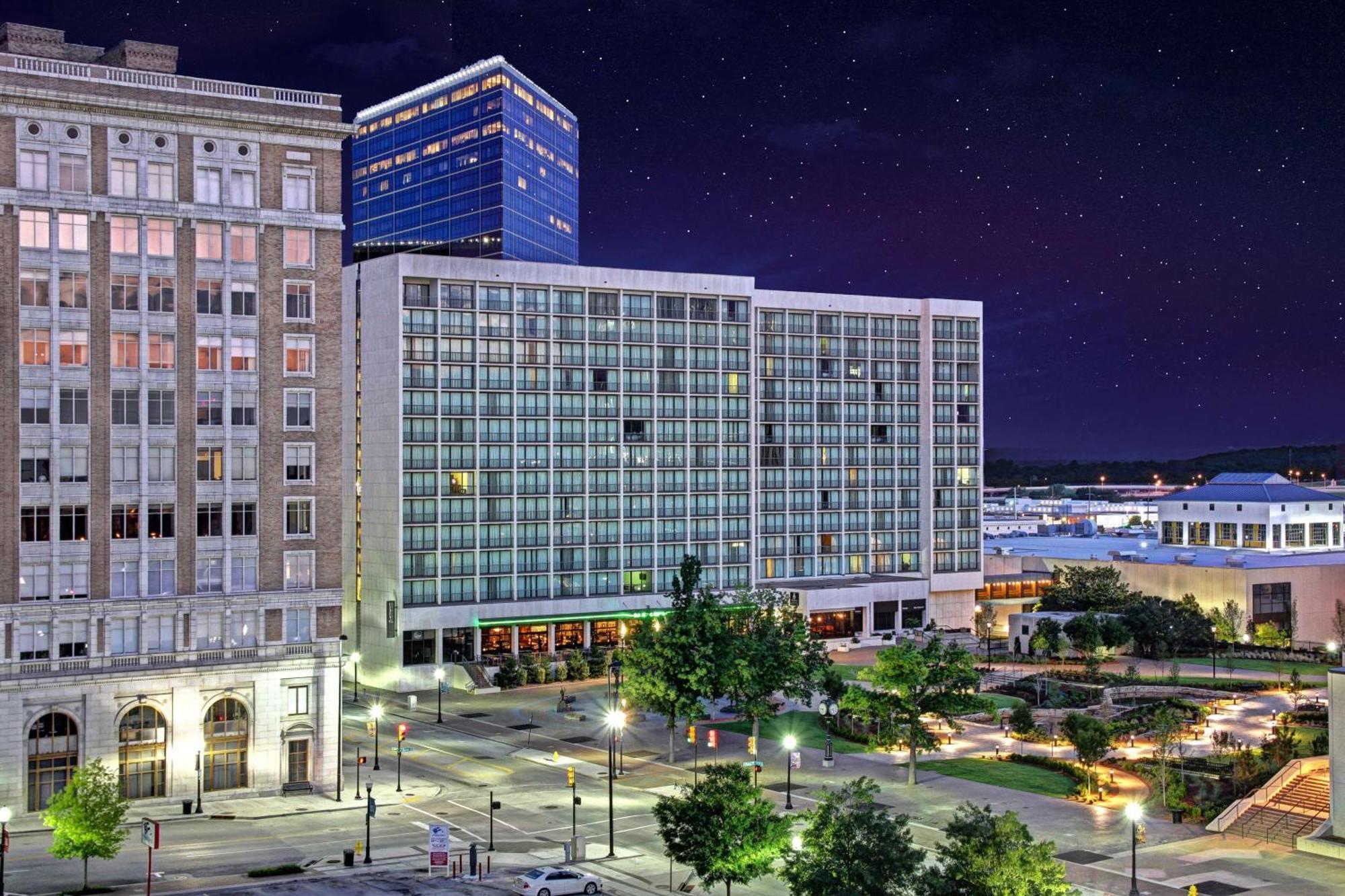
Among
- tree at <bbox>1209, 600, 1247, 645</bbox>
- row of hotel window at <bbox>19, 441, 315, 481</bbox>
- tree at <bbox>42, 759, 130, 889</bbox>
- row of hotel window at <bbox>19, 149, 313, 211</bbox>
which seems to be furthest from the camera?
tree at <bbox>1209, 600, 1247, 645</bbox>

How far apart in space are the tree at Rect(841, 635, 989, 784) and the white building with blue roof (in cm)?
10968

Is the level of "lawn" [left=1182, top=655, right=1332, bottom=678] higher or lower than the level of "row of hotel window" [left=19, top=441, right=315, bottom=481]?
lower

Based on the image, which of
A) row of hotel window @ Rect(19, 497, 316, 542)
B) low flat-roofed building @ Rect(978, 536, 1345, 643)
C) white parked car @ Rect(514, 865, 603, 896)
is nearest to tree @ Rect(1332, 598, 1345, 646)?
low flat-roofed building @ Rect(978, 536, 1345, 643)

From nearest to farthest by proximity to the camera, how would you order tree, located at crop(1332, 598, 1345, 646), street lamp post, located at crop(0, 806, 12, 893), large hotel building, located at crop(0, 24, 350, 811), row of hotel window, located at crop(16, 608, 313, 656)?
street lamp post, located at crop(0, 806, 12, 893), row of hotel window, located at crop(16, 608, 313, 656), large hotel building, located at crop(0, 24, 350, 811), tree, located at crop(1332, 598, 1345, 646)

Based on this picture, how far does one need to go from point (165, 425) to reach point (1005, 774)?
2148 inches

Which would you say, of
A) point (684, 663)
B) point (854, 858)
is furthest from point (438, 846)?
point (684, 663)

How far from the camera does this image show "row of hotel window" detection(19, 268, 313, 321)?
2933 inches

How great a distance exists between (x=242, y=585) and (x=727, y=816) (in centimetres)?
3977

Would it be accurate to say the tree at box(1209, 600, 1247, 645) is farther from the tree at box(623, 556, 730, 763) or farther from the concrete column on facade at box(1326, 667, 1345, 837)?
the concrete column on facade at box(1326, 667, 1345, 837)

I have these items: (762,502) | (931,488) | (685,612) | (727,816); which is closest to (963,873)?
(727,816)

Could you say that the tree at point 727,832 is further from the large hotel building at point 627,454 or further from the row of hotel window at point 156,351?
the large hotel building at point 627,454

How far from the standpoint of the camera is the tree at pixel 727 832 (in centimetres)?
5072

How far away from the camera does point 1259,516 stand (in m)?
171

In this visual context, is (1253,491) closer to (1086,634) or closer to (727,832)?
(1086,634)
